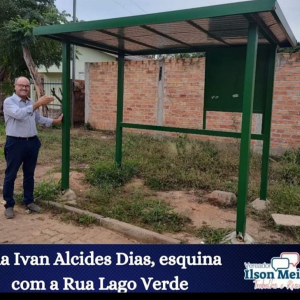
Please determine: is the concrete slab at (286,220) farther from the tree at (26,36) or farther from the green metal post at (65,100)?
the tree at (26,36)

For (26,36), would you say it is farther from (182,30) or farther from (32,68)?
(182,30)

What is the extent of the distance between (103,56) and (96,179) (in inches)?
694

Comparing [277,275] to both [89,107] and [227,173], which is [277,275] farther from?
[89,107]

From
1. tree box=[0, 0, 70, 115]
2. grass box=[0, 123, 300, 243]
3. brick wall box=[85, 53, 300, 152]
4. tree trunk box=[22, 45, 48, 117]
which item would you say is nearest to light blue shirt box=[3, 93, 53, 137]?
grass box=[0, 123, 300, 243]

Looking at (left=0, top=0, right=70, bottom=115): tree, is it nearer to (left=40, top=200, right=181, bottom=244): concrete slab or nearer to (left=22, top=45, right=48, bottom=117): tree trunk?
(left=22, top=45, right=48, bottom=117): tree trunk

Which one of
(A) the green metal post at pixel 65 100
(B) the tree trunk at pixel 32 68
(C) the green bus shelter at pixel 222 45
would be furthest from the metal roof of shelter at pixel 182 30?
(B) the tree trunk at pixel 32 68

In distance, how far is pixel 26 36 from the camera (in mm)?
10117

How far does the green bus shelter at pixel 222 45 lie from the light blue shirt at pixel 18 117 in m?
0.64

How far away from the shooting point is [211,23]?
146 inches

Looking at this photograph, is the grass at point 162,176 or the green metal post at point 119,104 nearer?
the grass at point 162,176

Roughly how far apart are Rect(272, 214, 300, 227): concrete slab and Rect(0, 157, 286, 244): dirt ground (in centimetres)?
17

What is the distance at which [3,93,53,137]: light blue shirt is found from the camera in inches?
154

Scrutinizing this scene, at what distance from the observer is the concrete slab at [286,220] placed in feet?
12.9

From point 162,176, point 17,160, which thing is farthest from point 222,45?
point 17,160
